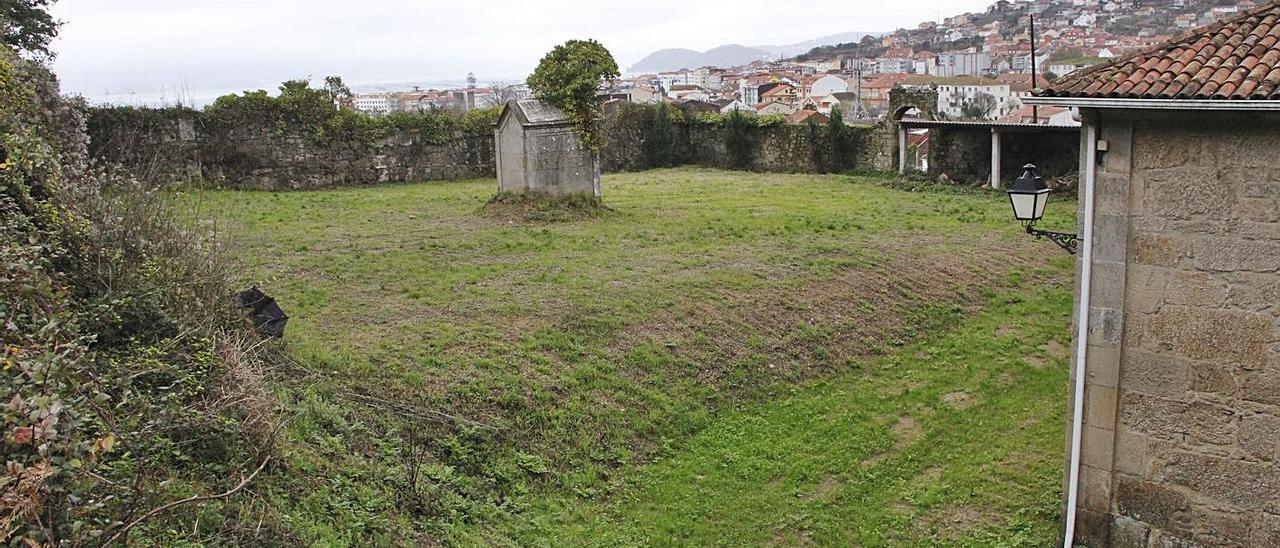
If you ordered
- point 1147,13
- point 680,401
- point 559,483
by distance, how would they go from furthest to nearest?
point 1147,13
point 680,401
point 559,483

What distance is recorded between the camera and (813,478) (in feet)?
27.1

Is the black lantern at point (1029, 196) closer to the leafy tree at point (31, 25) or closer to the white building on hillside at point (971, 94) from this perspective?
the leafy tree at point (31, 25)

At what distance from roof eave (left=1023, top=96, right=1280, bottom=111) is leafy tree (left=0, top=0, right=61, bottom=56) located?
18.1 metres

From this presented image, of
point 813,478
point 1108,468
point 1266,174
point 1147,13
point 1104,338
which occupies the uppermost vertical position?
point 1147,13

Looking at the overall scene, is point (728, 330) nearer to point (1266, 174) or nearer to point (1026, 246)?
point (1266, 174)

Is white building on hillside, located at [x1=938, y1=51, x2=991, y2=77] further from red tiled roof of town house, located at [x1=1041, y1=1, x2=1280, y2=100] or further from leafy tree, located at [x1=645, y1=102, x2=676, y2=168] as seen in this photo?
red tiled roof of town house, located at [x1=1041, y1=1, x2=1280, y2=100]

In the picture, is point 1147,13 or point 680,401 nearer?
point 680,401

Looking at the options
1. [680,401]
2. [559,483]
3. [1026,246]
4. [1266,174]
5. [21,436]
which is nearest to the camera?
[21,436]

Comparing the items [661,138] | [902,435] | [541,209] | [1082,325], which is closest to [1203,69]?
[1082,325]

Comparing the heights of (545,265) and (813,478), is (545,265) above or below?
above

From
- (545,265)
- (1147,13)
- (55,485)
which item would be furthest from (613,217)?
(1147,13)

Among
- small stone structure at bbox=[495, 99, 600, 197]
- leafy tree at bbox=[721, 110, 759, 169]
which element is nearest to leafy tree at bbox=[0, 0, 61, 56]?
small stone structure at bbox=[495, 99, 600, 197]

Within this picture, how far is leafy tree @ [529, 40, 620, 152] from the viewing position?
16438 millimetres

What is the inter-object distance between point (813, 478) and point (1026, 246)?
9037 mm
